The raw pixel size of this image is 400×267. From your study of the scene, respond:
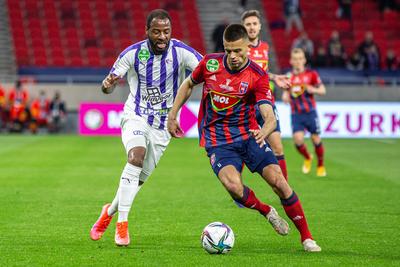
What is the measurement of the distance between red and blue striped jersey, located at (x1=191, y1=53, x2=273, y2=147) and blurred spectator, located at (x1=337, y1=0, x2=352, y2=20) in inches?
1060

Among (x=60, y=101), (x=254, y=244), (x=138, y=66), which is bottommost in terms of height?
(x=60, y=101)

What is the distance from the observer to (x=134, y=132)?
8.49 m

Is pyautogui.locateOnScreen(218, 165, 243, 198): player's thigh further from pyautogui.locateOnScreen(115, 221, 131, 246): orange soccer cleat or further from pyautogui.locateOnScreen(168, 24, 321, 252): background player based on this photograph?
pyautogui.locateOnScreen(115, 221, 131, 246): orange soccer cleat

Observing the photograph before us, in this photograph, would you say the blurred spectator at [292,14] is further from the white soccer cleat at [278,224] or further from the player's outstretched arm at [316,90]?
the white soccer cleat at [278,224]

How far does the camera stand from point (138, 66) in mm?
8617

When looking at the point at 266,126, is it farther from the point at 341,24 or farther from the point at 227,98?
the point at 341,24

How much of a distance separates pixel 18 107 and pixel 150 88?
2053 centimetres

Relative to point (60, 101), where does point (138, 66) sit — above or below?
above

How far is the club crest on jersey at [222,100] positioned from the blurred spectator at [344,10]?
27027 millimetres

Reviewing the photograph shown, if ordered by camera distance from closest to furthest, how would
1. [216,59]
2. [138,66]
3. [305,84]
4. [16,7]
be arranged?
[216,59] → [138,66] → [305,84] → [16,7]

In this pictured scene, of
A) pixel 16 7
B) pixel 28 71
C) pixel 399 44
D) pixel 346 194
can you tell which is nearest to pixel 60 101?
pixel 28 71

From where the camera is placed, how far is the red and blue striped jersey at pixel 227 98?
7.95 metres

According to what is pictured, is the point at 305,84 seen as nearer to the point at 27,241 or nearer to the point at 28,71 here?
the point at 27,241

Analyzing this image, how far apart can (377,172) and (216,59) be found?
348 inches
